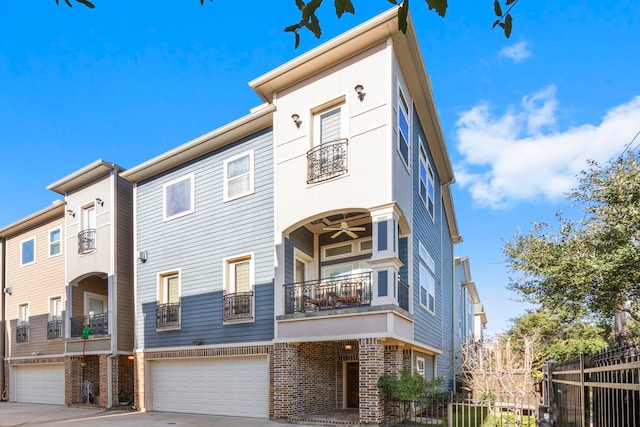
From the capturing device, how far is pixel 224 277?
571 inches

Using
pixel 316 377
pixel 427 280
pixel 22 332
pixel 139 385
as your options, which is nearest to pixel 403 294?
pixel 316 377

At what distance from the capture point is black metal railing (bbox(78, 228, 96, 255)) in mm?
18062

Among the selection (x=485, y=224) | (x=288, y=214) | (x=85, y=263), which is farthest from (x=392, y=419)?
(x=485, y=224)

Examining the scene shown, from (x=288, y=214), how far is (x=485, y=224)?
1849cm

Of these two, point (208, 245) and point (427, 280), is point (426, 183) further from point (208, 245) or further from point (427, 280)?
point (208, 245)

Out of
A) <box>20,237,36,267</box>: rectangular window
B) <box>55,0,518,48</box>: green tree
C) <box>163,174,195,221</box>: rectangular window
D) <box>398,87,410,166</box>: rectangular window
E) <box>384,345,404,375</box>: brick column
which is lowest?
<box>384,345,404,375</box>: brick column

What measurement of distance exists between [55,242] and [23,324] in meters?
4.50

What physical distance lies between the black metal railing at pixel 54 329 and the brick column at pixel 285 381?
38.9ft

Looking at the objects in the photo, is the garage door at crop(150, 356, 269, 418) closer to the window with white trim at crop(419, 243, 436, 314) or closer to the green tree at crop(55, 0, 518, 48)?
the window with white trim at crop(419, 243, 436, 314)

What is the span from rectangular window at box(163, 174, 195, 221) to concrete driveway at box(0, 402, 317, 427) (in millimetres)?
6404

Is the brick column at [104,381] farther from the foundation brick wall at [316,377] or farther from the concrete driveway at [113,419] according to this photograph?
the foundation brick wall at [316,377]

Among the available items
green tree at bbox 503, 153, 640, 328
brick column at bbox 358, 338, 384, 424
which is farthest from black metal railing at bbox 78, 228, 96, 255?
green tree at bbox 503, 153, 640, 328

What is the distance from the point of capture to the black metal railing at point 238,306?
13.6 meters

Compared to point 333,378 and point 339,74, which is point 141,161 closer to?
point 339,74
